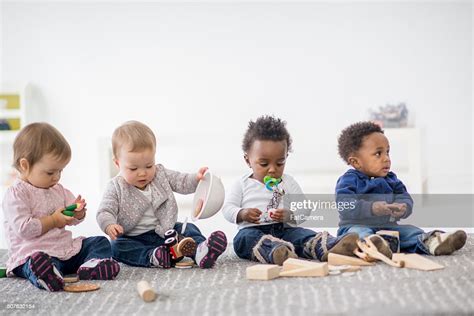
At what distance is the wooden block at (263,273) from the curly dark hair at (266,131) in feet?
1.60

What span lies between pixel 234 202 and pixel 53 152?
513 mm

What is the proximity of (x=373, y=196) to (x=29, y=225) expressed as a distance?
88cm

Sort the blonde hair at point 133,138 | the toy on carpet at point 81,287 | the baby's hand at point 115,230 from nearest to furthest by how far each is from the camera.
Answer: the toy on carpet at point 81,287, the baby's hand at point 115,230, the blonde hair at point 133,138

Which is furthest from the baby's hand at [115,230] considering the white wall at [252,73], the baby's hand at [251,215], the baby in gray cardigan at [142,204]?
the white wall at [252,73]

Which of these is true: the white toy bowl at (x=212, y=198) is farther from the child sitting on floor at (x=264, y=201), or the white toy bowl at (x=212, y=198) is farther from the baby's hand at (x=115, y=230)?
the baby's hand at (x=115, y=230)

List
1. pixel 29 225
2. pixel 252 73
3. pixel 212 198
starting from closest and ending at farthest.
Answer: pixel 29 225 < pixel 212 198 < pixel 252 73

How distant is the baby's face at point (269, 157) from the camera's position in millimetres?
1942

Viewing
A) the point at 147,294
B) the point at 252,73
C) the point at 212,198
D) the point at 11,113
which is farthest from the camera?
the point at 252,73

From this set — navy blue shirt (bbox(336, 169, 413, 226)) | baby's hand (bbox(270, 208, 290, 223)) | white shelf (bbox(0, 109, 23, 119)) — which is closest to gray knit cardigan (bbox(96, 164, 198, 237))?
baby's hand (bbox(270, 208, 290, 223))

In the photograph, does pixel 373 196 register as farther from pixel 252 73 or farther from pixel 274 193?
pixel 252 73

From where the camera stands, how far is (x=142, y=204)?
1.90m

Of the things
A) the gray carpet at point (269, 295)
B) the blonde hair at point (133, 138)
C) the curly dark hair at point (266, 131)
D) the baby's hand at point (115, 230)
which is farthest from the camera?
the curly dark hair at point (266, 131)

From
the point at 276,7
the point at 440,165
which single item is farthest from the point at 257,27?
the point at 440,165

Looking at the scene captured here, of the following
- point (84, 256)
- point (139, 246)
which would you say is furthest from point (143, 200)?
point (84, 256)
